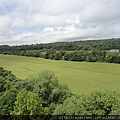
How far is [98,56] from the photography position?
9662 centimetres

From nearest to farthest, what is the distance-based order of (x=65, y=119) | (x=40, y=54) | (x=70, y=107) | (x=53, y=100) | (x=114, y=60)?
(x=65, y=119) → (x=70, y=107) → (x=53, y=100) → (x=114, y=60) → (x=40, y=54)

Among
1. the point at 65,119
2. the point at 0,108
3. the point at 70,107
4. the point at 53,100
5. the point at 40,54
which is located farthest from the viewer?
the point at 40,54

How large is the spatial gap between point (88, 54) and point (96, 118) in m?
80.9

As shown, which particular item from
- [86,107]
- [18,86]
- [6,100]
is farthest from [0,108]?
[86,107]

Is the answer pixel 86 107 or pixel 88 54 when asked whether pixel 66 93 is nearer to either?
pixel 86 107

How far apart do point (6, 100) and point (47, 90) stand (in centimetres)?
678

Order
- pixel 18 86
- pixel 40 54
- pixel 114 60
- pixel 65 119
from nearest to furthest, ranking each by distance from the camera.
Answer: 1. pixel 65 119
2. pixel 18 86
3. pixel 114 60
4. pixel 40 54

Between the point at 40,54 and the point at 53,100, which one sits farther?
the point at 40,54

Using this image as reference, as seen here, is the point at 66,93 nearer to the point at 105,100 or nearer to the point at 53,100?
the point at 53,100

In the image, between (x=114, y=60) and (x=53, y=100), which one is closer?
(x=53, y=100)

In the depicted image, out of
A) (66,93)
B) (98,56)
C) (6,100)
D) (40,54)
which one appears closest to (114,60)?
(98,56)

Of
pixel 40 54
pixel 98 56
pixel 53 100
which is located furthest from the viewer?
pixel 40 54

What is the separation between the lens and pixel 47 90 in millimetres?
28953

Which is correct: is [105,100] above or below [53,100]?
above
